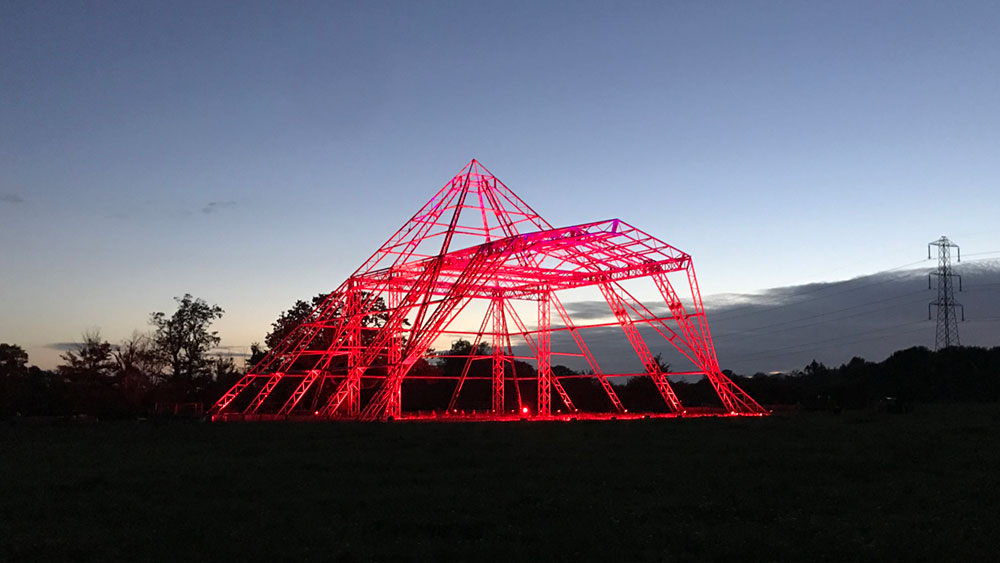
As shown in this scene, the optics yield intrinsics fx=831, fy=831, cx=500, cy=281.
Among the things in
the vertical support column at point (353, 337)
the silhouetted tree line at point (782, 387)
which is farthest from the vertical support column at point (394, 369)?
the silhouetted tree line at point (782, 387)

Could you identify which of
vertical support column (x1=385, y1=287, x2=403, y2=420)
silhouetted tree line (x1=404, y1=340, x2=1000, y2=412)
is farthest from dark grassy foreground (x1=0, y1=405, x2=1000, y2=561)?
silhouetted tree line (x1=404, y1=340, x2=1000, y2=412)

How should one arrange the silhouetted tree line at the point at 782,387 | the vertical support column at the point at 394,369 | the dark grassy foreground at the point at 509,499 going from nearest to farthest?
the dark grassy foreground at the point at 509,499, the vertical support column at the point at 394,369, the silhouetted tree line at the point at 782,387

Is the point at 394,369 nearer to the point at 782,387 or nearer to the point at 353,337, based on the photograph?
the point at 353,337

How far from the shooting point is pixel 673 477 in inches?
519

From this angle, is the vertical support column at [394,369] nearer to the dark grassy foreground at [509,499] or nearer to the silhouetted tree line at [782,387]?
the silhouetted tree line at [782,387]

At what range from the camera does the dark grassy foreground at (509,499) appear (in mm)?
8344

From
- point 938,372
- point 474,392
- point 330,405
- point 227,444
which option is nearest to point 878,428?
point 227,444

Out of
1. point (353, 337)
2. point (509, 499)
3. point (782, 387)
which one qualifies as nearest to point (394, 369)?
point (353, 337)

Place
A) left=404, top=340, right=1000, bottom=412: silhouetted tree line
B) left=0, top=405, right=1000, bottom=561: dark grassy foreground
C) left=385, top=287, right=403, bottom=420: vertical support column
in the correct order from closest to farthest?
left=0, top=405, right=1000, bottom=561: dark grassy foreground → left=385, top=287, right=403, bottom=420: vertical support column → left=404, top=340, right=1000, bottom=412: silhouetted tree line

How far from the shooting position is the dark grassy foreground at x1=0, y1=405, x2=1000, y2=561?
834cm

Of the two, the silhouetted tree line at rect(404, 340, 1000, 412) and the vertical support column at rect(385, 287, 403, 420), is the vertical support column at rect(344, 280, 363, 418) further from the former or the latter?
the silhouetted tree line at rect(404, 340, 1000, 412)

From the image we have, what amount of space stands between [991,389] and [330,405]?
140 feet

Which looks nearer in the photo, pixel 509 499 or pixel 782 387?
pixel 509 499

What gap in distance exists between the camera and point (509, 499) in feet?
36.3
